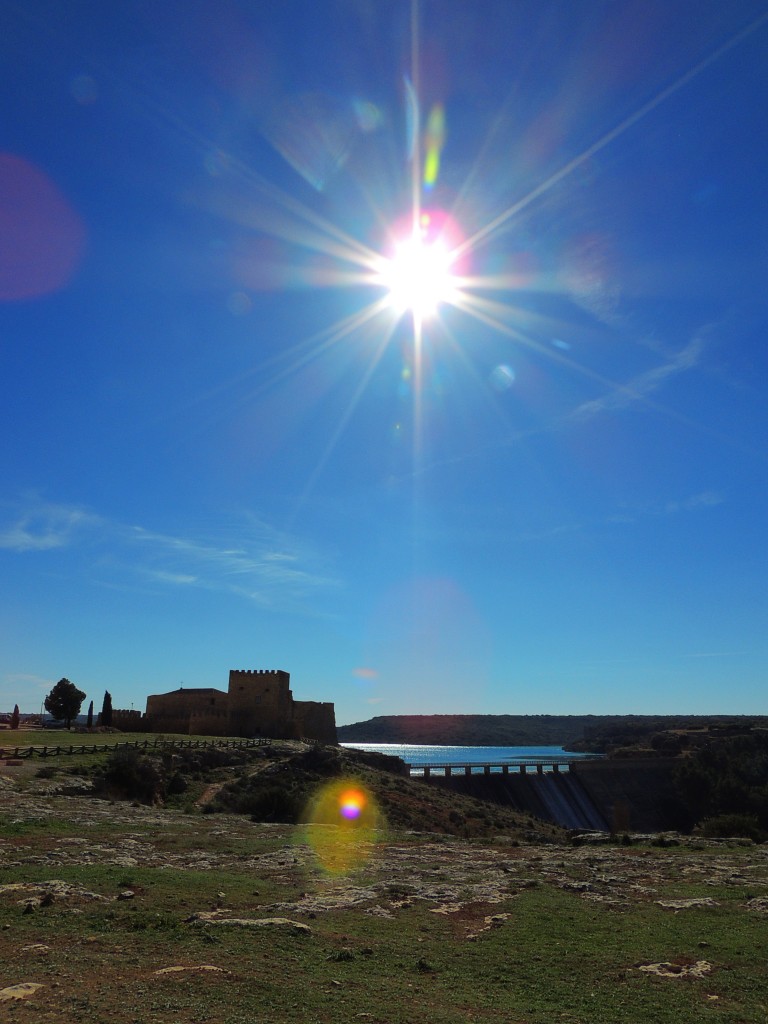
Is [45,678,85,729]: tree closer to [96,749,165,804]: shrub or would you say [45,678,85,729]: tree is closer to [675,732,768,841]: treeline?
[96,749,165,804]: shrub

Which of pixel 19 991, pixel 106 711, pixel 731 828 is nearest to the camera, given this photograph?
pixel 19 991

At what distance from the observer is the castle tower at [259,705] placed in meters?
81.7

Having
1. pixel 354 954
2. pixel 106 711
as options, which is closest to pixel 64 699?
pixel 106 711

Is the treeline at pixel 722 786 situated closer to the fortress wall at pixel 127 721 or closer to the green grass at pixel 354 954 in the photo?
the green grass at pixel 354 954

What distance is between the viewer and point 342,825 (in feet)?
125

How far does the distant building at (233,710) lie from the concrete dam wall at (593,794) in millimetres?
19916

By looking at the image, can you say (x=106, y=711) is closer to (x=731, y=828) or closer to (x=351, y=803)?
(x=351, y=803)

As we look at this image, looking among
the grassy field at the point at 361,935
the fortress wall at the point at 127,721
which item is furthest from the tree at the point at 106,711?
the grassy field at the point at 361,935

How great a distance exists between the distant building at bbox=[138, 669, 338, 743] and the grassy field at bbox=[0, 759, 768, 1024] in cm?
5797

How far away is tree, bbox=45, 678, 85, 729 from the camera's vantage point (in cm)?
7550

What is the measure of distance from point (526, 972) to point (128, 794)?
30045mm

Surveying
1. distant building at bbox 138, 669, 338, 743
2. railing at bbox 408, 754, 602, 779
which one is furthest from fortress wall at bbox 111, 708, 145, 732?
railing at bbox 408, 754, 602, 779

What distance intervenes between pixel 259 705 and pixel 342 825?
154ft

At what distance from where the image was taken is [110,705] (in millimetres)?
74750
